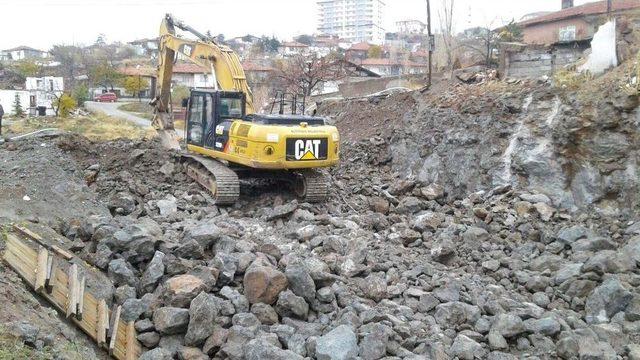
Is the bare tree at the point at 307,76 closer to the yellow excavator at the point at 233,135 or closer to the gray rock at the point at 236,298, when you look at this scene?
the yellow excavator at the point at 233,135

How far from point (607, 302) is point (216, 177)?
6296 millimetres

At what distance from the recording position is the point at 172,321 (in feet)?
18.6

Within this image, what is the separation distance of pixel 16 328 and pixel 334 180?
846 cm

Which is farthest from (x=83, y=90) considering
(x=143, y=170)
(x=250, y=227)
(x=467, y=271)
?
(x=467, y=271)

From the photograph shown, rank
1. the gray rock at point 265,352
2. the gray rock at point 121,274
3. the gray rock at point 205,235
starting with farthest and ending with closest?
the gray rock at point 205,235, the gray rock at point 121,274, the gray rock at point 265,352

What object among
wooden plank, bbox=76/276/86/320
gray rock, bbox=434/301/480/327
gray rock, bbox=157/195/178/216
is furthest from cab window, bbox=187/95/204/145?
gray rock, bbox=434/301/480/327

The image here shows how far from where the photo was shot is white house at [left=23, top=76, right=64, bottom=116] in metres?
36.8

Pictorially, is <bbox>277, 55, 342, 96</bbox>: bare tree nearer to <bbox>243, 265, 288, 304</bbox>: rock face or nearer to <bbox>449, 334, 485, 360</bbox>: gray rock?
<bbox>243, 265, 288, 304</bbox>: rock face

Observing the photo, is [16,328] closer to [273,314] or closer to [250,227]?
[273,314]

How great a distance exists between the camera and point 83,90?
42.9 m

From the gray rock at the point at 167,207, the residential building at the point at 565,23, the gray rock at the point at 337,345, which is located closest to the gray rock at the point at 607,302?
the gray rock at the point at 337,345

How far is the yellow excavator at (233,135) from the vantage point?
10.2 m

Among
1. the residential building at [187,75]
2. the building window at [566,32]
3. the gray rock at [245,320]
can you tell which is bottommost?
the gray rock at [245,320]

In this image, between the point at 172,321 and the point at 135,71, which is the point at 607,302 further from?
the point at 135,71
